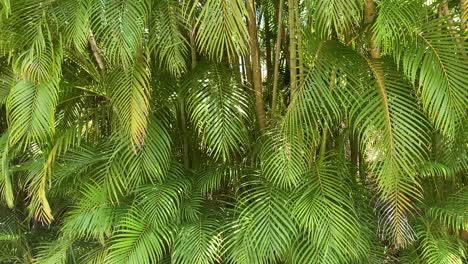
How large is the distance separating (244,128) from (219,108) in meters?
0.13

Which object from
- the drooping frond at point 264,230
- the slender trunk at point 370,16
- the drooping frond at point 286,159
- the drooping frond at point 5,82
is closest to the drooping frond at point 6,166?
the drooping frond at point 5,82

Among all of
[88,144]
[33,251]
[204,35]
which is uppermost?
[204,35]

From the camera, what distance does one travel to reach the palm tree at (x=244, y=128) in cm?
146

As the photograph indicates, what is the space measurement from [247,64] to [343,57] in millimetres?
414

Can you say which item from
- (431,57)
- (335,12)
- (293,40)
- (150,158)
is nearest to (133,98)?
(150,158)

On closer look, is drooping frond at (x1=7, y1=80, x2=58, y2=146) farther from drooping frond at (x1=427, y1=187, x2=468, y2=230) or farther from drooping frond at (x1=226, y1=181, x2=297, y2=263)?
drooping frond at (x1=427, y1=187, x2=468, y2=230)

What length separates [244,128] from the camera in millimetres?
1699

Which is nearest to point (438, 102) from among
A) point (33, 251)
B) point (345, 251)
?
point (345, 251)

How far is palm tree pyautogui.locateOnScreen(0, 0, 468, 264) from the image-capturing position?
57.5 inches

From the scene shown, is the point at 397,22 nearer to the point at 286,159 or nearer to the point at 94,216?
the point at 286,159

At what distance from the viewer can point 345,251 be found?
1567 millimetres

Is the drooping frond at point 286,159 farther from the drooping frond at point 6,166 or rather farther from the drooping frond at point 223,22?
the drooping frond at point 6,166

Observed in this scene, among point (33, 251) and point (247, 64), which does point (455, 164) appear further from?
point (33, 251)

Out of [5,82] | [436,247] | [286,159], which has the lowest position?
[436,247]
